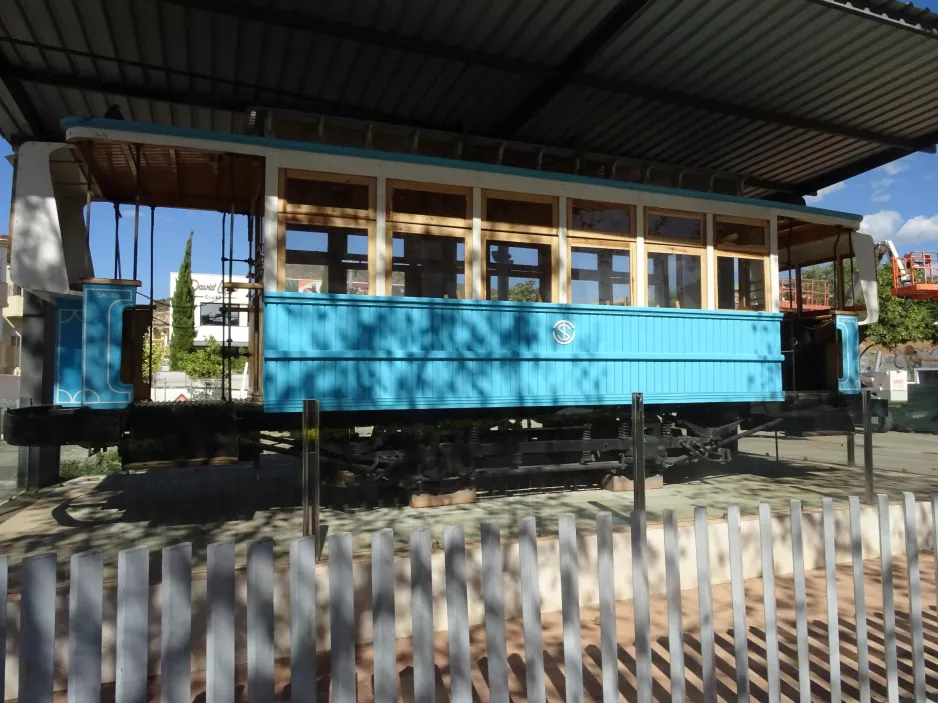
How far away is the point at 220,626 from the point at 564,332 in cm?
401

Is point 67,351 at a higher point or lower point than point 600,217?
lower

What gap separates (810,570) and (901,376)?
56.7 feet

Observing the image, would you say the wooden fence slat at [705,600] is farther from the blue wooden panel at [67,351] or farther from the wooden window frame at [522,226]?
the blue wooden panel at [67,351]

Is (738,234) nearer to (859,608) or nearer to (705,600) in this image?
(859,608)

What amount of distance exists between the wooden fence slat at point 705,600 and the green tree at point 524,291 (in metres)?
3.32

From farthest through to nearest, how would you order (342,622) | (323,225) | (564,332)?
(564,332), (323,225), (342,622)

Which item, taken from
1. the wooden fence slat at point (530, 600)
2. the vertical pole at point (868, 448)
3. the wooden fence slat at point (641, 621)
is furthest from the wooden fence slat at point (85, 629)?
the vertical pole at point (868, 448)

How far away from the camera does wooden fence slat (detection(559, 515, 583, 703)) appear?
1.98 metres

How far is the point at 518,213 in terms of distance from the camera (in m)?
5.31

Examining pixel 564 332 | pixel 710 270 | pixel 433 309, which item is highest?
pixel 710 270

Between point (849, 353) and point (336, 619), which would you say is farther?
point (849, 353)

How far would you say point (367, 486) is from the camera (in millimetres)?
5523

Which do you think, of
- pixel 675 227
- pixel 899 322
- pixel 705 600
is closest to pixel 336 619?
pixel 705 600

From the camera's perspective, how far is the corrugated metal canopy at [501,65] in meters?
5.00
